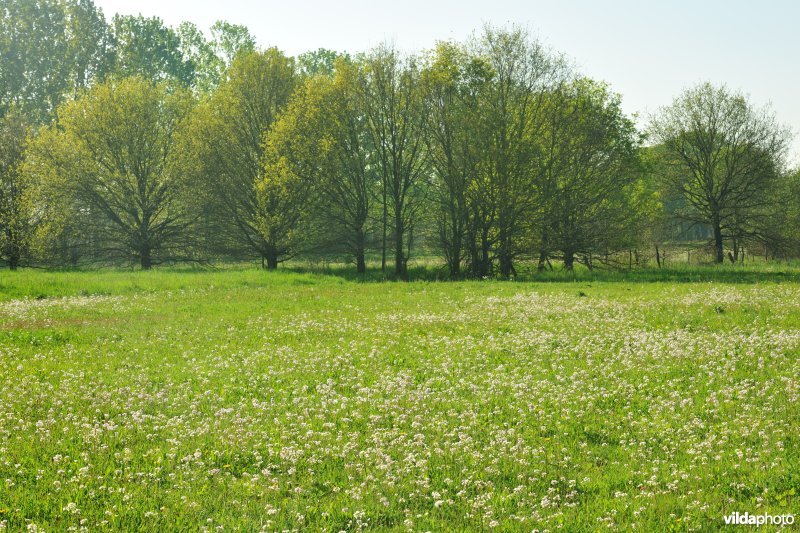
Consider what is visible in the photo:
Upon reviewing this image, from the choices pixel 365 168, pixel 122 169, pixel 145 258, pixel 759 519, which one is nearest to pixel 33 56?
pixel 122 169

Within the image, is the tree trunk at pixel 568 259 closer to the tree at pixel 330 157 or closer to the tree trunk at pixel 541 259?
the tree trunk at pixel 541 259

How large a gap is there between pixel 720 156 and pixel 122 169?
169 feet

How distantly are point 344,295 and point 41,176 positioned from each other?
99.2 feet

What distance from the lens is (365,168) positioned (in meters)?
51.8

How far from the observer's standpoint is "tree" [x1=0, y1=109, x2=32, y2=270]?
46938mm

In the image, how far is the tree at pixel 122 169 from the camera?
49.1 metres

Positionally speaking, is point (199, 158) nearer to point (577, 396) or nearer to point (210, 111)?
point (210, 111)

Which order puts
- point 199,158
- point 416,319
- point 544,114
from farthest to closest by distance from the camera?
point 199,158
point 544,114
point 416,319

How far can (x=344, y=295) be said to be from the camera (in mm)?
31750

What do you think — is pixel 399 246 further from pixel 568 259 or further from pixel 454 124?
pixel 568 259

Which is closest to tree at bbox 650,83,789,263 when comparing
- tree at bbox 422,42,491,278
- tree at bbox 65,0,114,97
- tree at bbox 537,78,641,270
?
tree at bbox 537,78,641,270

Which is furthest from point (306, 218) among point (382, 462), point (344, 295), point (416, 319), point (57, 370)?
point (382, 462)

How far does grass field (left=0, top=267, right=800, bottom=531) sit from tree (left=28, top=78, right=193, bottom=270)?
30860 millimetres

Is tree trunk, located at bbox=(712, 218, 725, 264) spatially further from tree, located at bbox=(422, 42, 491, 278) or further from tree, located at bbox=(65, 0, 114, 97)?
tree, located at bbox=(65, 0, 114, 97)
